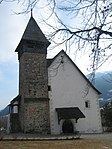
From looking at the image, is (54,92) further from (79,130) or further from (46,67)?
(79,130)

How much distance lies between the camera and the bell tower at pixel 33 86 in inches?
1223

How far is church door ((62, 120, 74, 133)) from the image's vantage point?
3266cm

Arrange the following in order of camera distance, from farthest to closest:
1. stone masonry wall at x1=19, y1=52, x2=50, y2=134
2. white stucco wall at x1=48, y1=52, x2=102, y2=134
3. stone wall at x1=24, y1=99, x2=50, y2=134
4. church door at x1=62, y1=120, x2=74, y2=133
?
1. white stucco wall at x1=48, y1=52, x2=102, y2=134
2. church door at x1=62, y1=120, x2=74, y2=133
3. stone masonry wall at x1=19, y1=52, x2=50, y2=134
4. stone wall at x1=24, y1=99, x2=50, y2=134

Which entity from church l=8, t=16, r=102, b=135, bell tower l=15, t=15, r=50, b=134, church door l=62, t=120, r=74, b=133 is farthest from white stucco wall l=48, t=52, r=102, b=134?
bell tower l=15, t=15, r=50, b=134

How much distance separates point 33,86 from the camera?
107 ft

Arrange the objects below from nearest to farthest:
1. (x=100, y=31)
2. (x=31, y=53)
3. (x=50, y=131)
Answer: (x=100, y=31) < (x=50, y=131) < (x=31, y=53)

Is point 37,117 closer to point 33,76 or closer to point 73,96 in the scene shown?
point 33,76

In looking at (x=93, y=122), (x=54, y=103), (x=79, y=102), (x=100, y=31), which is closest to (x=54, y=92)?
(x=54, y=103)

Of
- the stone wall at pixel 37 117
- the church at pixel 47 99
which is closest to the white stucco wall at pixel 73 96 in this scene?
the church at pixel 47 99

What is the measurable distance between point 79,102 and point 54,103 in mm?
3380

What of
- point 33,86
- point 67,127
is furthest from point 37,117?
point 67,127

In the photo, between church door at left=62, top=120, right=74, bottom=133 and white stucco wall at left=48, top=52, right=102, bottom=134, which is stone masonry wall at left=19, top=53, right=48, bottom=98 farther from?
church door at left=62, top=120, right=74, bottom=133

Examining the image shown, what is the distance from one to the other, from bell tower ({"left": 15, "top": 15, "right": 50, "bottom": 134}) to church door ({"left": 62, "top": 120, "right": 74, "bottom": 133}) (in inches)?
85.1

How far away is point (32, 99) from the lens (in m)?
31.8
